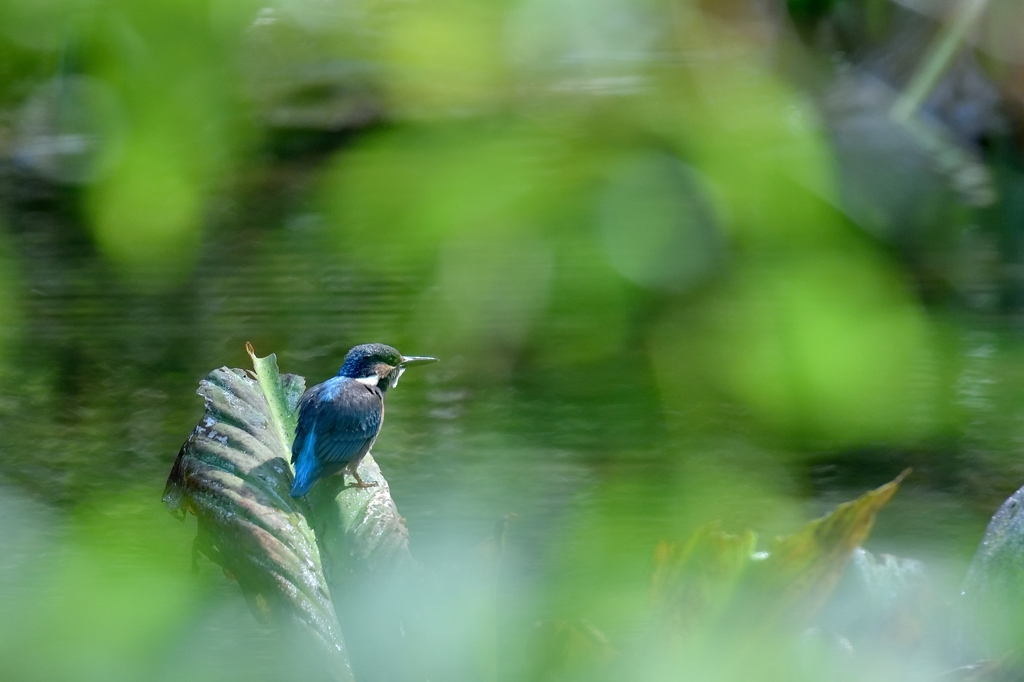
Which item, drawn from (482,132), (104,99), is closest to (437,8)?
(482,132)

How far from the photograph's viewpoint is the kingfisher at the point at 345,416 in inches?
19.5

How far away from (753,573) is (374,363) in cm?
39

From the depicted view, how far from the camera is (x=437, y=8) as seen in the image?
54cm

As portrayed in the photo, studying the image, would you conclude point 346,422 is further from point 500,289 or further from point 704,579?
point 704,579

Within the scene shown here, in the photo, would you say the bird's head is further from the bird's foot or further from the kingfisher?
the bird's foot

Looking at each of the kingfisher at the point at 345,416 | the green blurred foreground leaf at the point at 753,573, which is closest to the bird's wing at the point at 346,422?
the kingfisher at the point at 345,416

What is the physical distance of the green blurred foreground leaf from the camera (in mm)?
303

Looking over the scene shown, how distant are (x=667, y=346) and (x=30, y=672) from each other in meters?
0.39

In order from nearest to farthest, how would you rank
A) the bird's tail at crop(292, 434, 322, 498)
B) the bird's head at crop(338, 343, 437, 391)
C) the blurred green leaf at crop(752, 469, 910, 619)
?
the blurred green leaf at crop(752, 469, 910, 619) < the bird's tail at crop(292, 434, 322, 498) < the bird's head at crop(338, 343, 437, 391)

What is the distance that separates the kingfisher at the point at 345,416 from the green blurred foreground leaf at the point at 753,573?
202mm

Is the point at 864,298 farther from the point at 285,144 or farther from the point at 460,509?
the point at 285,144

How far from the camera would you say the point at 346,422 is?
0.58 meters

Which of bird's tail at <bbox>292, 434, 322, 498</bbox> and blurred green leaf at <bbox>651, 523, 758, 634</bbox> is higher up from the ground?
blurred green leaf at <bbox>651, 523, 758, 634</bbox>

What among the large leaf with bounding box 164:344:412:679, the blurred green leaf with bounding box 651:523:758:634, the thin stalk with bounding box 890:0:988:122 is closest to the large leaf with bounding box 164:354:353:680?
the large leaf with bounding box 164:344:412:679
